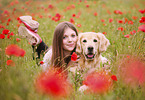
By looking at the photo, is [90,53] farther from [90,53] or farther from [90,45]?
[90,45]

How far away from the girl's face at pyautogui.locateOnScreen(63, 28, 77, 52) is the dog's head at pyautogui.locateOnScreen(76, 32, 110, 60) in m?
0.18

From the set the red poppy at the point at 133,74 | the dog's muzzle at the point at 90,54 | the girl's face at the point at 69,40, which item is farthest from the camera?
the girl's face at the point at 69,40

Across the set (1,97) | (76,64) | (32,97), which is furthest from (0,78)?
(76,64)

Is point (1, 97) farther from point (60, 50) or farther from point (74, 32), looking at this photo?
point (74, 32)

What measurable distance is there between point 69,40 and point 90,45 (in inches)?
18.0

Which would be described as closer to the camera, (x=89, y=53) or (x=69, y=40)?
(x=89, y=53)

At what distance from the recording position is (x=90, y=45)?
6.95ft

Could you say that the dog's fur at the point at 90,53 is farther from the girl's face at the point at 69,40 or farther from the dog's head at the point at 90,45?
the girl's face at the point at 69,40

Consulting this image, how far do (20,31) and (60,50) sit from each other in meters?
0.89

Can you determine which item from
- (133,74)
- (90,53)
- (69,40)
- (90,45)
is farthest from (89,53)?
(133,74)

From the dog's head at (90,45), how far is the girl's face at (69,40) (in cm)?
18

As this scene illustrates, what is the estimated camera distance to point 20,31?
260cm

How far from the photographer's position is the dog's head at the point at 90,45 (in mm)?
2123

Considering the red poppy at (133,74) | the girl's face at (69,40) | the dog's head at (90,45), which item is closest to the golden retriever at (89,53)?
the dog's head at (90,45)
